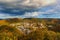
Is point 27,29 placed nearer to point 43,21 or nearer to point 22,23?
point 22,23

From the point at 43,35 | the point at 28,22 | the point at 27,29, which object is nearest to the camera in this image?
the point at 43,35

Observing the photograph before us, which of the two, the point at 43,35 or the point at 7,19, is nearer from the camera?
the point at 43,35

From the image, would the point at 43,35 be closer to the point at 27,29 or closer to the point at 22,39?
the point at 22,39

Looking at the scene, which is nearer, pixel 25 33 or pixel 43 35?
pixel 43 35

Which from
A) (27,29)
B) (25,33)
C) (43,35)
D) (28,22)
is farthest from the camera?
(28,22)

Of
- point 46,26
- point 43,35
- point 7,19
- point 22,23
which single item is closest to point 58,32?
point 46,26

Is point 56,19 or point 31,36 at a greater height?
point 56,19

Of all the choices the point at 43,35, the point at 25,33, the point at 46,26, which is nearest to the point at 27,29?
the point at 25,33

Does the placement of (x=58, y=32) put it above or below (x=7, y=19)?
below

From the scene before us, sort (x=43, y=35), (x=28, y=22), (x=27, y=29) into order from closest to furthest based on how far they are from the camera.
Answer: (x=43, y=35) → (x=27, y=29) → (x=28, y=22)
